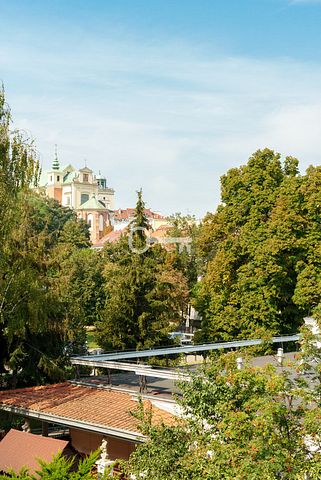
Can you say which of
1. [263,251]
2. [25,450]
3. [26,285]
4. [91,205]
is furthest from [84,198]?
[25,450]

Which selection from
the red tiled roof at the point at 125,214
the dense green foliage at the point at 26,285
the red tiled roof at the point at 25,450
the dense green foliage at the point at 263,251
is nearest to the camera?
the red tiled roof at the point at 25,450

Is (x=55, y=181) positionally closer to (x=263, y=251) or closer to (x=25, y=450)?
(x=263, y=251)

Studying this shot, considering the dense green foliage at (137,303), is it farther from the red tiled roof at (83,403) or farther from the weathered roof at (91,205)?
the weathered roof at (91,205)

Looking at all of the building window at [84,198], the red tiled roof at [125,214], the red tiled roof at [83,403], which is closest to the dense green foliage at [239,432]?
the red tiled roof at [83,403]

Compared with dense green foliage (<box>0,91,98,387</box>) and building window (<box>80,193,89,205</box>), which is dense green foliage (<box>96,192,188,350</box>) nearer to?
dense green foliage (<box>0,91,98,387</box>)

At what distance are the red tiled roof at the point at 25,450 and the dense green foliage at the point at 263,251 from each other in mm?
13280

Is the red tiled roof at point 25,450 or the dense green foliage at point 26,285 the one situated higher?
the dense green foliage at point 26,285

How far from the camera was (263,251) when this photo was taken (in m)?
26.8

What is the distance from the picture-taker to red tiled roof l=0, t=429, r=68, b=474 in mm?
14086

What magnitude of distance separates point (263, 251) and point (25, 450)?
1511 cm

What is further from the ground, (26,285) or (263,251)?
(263,251)

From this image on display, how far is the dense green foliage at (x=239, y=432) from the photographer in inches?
317

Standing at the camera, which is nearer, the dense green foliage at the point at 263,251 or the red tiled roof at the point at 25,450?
the red tiled roof at the point at 25,450

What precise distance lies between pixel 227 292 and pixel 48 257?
10730 mm
